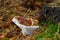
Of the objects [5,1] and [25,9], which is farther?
[5,1]

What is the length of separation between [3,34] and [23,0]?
4.92ft

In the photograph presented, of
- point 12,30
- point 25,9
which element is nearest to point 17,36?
point 12,30

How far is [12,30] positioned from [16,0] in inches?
61.8

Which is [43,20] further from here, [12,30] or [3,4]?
[3,4]

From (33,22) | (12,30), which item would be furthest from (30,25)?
(12,30)

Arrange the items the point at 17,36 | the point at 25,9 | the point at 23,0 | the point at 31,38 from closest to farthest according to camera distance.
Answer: the point at 31,38
the point at 17,36
the point at 25,9
the point at 23,0

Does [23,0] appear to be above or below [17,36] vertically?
above

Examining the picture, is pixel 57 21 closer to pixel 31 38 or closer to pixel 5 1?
pixel 31 38

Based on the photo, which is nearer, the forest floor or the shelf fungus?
the forest floor

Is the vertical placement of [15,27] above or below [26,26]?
below

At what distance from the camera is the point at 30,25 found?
4.07 m

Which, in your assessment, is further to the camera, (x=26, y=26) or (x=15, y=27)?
(x=15, y=27)

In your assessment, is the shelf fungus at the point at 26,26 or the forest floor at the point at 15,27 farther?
the shelf fungus at the point at 26,26

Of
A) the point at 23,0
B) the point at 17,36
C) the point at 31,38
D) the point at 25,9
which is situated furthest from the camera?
the point at 23,0
